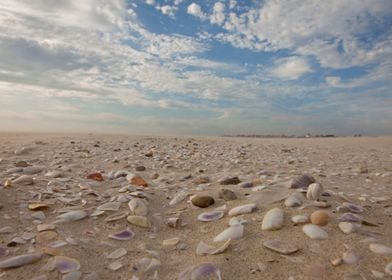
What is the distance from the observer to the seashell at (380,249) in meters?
1.78

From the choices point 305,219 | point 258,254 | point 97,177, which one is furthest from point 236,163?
point 258,254

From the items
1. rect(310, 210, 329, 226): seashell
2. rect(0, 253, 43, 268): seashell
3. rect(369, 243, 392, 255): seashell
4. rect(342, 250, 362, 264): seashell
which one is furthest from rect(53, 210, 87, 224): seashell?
rect(369, 243, 392, 255): seashell

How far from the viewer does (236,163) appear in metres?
5.89

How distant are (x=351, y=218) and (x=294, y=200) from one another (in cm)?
44

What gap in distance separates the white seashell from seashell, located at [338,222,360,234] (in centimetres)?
65

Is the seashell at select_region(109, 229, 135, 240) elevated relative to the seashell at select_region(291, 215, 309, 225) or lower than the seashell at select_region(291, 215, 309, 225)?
lower

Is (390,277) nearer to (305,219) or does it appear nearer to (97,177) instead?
(305,219)

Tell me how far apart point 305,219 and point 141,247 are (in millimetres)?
1113

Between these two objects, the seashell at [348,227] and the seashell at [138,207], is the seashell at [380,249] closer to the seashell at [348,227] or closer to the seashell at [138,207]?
the seashell at [348,227]

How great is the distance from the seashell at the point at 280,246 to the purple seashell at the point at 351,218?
1.92ft

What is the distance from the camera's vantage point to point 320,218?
218 centimetres

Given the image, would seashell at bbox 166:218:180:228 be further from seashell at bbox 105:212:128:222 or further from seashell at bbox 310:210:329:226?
seashell at bbox 310:210:329:226

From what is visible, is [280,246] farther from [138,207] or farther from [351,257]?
[138,207]

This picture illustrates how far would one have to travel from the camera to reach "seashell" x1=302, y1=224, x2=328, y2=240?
1990 millimetres
